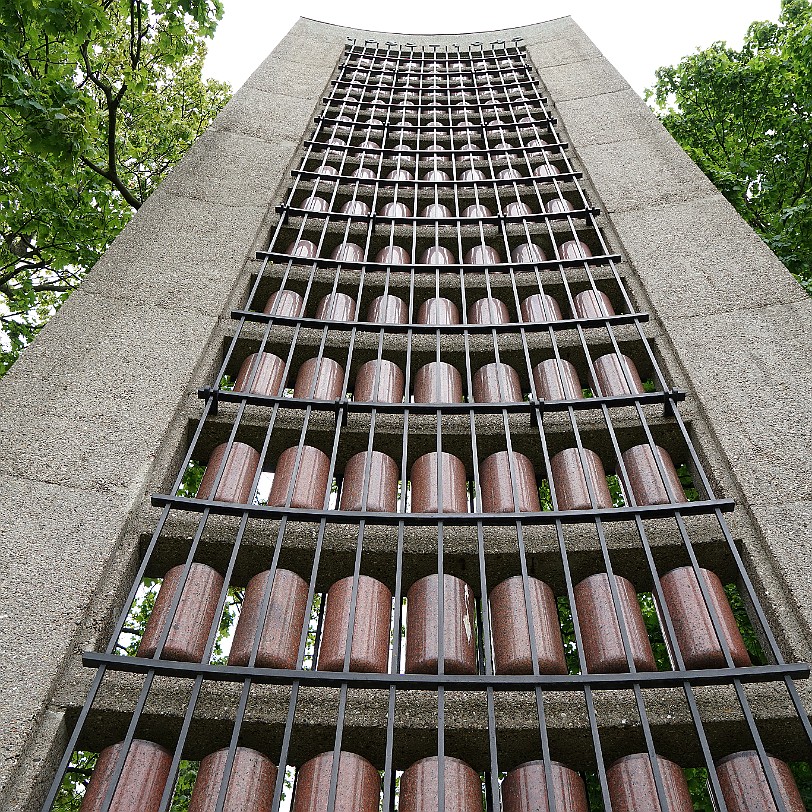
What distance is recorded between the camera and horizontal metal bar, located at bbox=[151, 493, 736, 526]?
465 centimetres

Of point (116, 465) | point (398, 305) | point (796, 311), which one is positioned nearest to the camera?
point (116, 465)

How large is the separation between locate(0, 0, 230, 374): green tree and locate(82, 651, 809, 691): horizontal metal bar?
569 centimetres

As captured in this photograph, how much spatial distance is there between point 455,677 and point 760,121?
1574 centimetres

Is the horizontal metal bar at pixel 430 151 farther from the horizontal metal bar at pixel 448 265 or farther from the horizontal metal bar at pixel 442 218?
the horizontal metal bar at pixel 448 265

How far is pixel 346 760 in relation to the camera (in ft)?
11.6

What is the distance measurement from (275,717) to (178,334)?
3.73m

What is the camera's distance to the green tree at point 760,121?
41.0 ft

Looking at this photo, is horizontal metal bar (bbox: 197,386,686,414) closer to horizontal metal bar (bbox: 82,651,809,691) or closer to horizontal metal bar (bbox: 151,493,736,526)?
horizontal metal bar (bbox: 151,493,736,526)

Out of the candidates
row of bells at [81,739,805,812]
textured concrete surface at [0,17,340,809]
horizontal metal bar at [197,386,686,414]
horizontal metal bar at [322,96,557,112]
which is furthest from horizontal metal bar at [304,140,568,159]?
row of bells at [81,739,805,812]

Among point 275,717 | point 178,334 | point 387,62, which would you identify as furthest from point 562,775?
point 387,62

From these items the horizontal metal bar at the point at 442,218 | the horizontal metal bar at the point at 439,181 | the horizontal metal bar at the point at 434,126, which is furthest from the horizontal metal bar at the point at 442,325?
the horizontal metal bar at the point at 434,126

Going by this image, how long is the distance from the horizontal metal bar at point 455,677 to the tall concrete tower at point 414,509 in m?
0.02

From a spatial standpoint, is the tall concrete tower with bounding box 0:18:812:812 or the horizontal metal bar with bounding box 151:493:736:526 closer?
the tall concrete tower with bounding box 0:18:812:812

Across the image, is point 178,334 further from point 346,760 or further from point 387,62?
point 387,62
